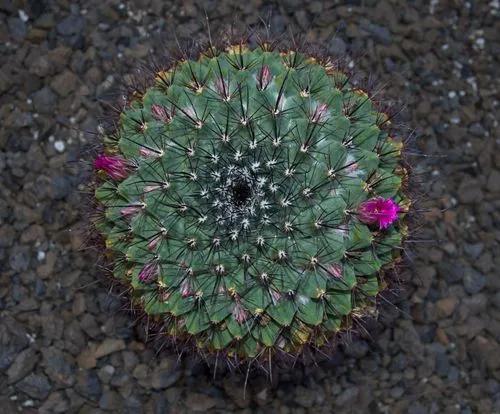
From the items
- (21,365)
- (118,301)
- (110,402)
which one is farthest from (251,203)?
(21,365)

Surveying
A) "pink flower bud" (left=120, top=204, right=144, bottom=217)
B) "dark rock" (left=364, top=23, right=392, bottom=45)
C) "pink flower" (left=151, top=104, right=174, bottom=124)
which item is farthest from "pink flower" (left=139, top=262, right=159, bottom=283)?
"dark rock" (left=364, top=23, right=392, bottom=45)

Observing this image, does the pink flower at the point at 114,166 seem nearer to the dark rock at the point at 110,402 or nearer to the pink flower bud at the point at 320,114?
the pink flower bud at the point at 320,114

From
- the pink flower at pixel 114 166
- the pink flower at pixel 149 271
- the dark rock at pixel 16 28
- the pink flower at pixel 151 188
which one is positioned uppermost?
the dark rock at pixel 16 28

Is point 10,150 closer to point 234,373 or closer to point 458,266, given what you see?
point 234,373

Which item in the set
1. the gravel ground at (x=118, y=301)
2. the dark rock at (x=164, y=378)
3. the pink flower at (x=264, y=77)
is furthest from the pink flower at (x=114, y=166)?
the dark rock at (x=164, y=378)

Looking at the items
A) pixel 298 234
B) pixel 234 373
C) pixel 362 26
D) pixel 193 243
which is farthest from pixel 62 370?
pixel 362 26

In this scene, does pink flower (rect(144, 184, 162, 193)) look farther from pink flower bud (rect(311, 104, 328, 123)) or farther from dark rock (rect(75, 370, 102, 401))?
dark rock (rect(75, 370, 102, 401))
